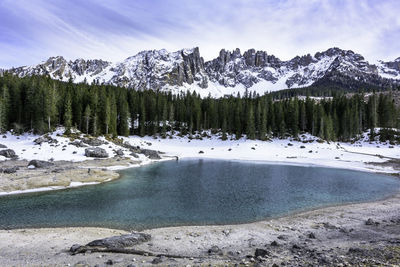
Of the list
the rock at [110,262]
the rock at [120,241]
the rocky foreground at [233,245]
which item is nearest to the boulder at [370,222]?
the rocky foreground at [233,245]

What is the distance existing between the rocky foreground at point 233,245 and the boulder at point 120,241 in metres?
0.06

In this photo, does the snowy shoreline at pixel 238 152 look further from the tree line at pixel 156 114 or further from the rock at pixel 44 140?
the tree line at pixel 156 114

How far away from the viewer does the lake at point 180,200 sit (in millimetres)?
19000

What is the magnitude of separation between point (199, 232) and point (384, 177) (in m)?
40.2

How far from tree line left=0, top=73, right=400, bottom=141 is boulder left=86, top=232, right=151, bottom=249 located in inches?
2262

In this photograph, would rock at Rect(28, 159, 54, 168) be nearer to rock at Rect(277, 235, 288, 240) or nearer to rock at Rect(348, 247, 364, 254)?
rock at Rect(277, 235, 288, 240)

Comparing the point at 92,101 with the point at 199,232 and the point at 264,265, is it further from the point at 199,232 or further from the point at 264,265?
the point at 264,265

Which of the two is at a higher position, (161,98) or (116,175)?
(161,98)

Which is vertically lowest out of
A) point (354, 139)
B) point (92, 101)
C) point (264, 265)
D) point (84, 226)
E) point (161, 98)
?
point (84, 226)

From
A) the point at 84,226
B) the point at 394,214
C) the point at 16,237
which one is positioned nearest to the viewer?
the point at 16,237

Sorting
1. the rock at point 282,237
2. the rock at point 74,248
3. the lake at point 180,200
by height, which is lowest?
the lake at point 180,200

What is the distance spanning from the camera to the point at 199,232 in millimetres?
15961

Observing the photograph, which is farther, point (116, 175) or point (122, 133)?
point (122, 133)

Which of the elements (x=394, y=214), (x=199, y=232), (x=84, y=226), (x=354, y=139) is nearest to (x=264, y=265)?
(x=199, y=232)
